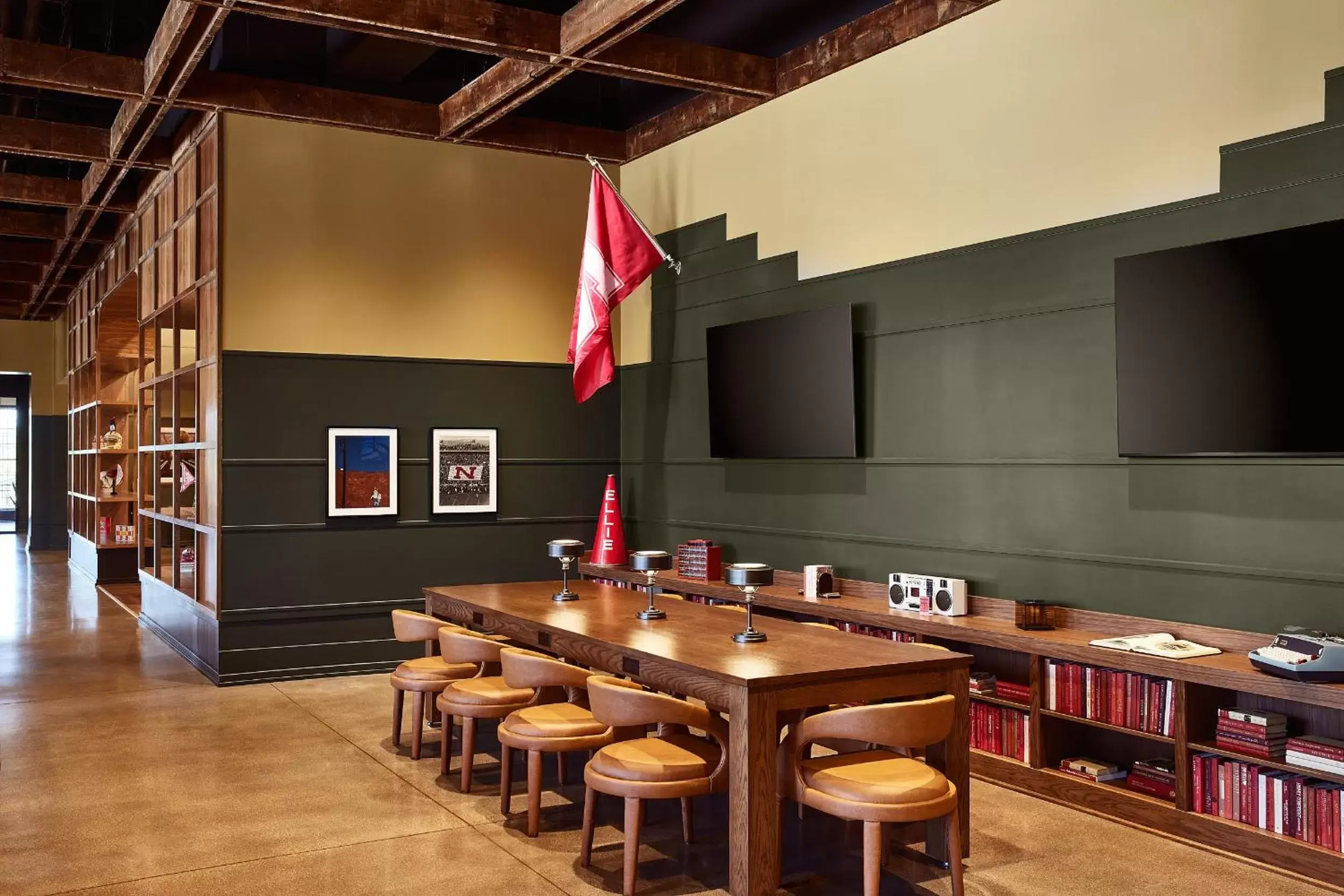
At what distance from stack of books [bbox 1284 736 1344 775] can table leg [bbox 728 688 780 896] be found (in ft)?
6.09

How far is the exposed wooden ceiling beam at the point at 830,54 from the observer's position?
5969 mm

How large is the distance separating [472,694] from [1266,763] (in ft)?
9.97

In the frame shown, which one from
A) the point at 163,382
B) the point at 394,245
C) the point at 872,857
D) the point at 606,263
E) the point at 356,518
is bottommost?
the point at 872,857

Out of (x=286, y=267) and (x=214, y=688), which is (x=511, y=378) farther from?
(x=214, y=688)

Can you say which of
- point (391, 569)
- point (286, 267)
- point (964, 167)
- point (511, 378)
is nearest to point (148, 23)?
point (286, 267)

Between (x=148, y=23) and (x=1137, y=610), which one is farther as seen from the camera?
(x=148, y=23)

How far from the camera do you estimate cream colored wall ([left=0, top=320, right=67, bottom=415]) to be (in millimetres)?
17828

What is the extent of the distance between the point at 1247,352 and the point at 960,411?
4.96 ft

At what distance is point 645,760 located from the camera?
383 cm

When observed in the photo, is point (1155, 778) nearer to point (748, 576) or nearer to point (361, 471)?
point (748, 576)

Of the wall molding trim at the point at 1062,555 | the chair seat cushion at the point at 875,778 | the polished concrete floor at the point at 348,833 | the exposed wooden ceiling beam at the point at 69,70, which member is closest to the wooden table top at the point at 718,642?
the chair seat cushion at the point at 875,778

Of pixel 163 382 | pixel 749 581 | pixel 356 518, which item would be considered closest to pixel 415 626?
pixel 749 581

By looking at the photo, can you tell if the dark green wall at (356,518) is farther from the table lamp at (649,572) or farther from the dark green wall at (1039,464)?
the table lamp at (649,572)

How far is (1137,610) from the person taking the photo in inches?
194
